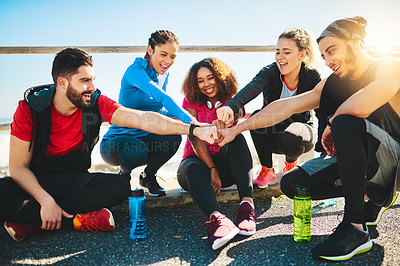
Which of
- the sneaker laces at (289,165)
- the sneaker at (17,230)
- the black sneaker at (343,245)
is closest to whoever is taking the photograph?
the black sneaker at (343,245)

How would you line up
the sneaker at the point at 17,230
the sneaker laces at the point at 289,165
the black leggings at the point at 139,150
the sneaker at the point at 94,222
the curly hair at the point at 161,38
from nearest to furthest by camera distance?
the sneaker at the point at 17,230
the sneaker at the point at 94,222
the black leggings at the point at 139,150
the curly hair at the point at 161,38
the sneaker laces at the point at 289,165

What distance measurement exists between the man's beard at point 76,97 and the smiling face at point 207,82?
80 cm

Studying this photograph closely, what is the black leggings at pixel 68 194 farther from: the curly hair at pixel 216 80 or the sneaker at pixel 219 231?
the curly hair at pixel 216 80

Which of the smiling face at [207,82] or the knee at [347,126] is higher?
the smiling face at [207,82]

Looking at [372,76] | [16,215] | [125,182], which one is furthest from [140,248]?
[372,76]

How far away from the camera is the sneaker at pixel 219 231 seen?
1676 mm

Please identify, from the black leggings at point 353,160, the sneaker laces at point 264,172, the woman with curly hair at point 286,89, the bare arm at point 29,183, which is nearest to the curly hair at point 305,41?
the woman with curly hair at point 286,89

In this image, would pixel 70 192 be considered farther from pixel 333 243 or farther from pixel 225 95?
pixel 333 243

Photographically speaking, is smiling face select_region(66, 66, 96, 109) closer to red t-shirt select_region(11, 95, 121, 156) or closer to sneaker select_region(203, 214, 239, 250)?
red t-shirt select_region(11, 95, 121, 156)

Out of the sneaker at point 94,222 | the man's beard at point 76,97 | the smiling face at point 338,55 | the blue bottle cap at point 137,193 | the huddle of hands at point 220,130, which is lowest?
the sneaker at point 94,222

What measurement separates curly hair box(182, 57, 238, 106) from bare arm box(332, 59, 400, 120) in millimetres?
1018

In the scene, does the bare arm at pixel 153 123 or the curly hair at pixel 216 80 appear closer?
the bare arm at pixel 153 123

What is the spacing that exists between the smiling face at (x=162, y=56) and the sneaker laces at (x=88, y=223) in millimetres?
1192

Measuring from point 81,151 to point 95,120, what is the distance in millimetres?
216
